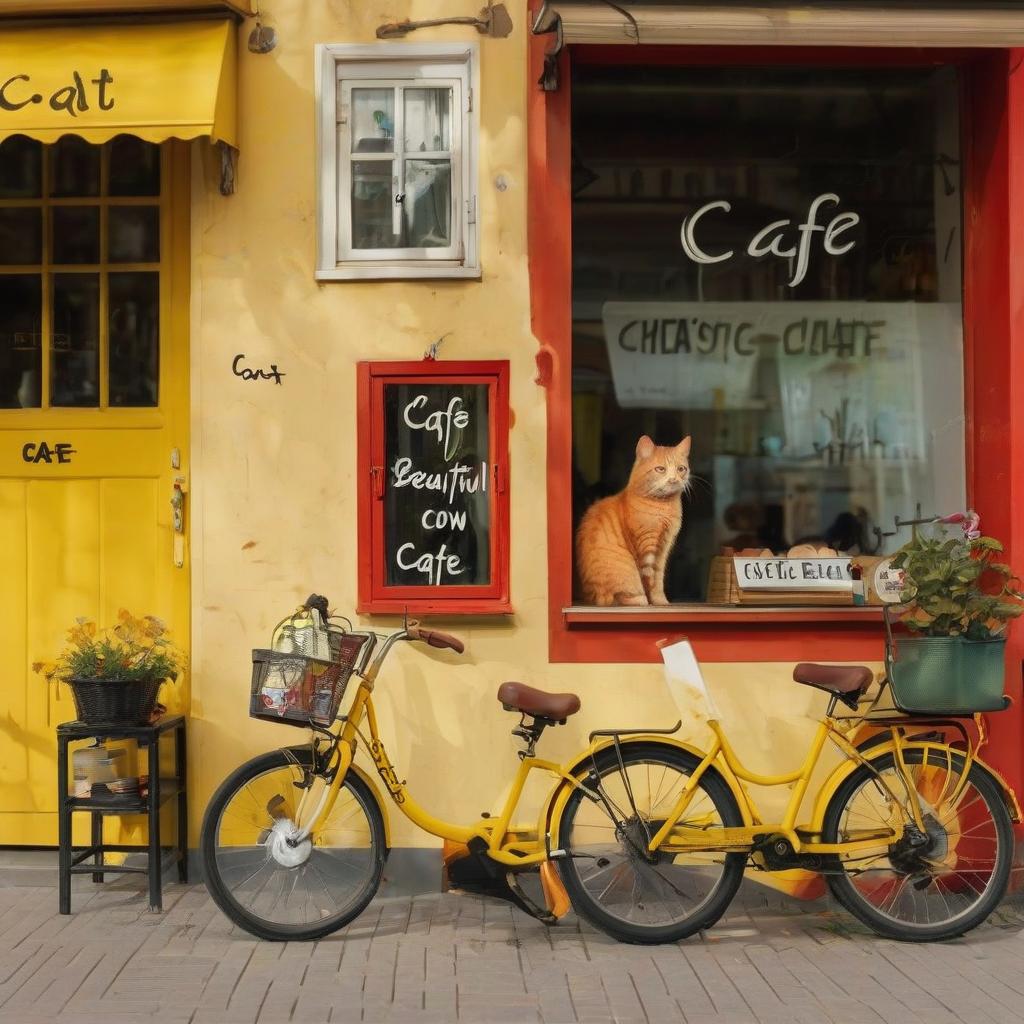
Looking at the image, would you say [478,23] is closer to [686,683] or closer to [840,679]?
[686,683]

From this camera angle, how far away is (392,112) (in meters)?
6.76

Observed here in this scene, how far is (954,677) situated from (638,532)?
5.54 feet

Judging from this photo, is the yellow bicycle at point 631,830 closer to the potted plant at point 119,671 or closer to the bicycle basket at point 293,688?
the bicycle basket at point 293,688

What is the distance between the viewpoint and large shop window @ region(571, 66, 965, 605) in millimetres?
7078

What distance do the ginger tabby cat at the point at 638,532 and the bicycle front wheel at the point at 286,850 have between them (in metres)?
1.59

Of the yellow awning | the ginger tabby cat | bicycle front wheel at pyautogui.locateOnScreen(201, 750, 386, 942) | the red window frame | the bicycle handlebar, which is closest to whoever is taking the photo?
bicycle front wheel at pyautogui.locateOnScreen(201, 750, 386, 942)

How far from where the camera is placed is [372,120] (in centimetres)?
677

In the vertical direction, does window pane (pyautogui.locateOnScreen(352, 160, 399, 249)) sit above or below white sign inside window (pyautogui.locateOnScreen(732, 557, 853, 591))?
above

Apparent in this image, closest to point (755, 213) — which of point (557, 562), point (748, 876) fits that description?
point (557, 562)

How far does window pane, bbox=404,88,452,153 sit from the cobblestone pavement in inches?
135

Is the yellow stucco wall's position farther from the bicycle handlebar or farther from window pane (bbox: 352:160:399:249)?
the bicycle handlebar

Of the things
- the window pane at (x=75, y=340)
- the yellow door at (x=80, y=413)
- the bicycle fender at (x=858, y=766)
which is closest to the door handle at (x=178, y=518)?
the yellow door at (x=80, y=413)

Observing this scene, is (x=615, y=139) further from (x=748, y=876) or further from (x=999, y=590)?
(x=748, y=876)

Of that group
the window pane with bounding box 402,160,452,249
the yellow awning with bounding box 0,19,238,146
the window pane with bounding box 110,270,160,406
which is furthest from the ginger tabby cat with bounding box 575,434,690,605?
the yellow awning with bounding box 0,19,238,146
